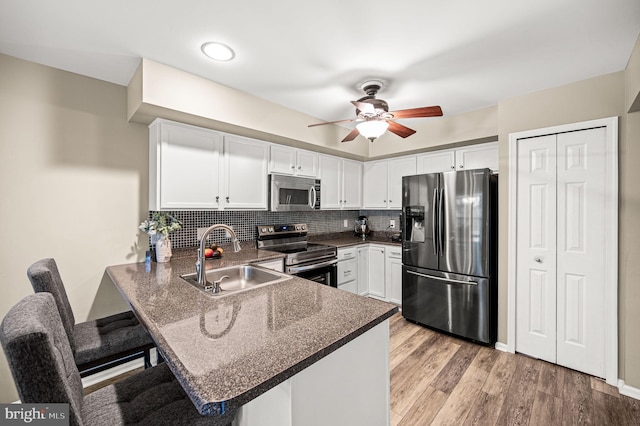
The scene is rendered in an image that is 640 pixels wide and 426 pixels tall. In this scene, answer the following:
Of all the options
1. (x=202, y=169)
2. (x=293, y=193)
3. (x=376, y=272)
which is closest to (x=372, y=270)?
(x=376, y=272)

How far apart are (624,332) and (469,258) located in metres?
1.14

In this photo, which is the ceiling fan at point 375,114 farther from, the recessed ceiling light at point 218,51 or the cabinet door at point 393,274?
A: the cabinet door at point 393,274

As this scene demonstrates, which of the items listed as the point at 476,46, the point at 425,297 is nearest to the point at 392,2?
the point at 476,46

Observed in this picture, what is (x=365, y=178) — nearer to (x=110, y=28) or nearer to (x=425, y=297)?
(x=425, y=297)

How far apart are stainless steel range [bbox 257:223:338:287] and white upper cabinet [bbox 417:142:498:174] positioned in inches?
66.5

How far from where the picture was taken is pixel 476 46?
6.03ft

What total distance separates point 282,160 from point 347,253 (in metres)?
1.49

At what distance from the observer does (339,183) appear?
13.0 ft

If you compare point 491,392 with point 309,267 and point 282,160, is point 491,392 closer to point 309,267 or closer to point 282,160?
point 309,267

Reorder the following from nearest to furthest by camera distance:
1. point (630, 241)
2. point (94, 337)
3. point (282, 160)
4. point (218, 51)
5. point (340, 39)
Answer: point (94, 337)
point (340, 39)
point (218, 51)
point (630, 241)
point (282, 160)

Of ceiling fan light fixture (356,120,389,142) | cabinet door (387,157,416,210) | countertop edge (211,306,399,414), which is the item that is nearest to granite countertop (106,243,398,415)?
countertop edge (211,306,399,414)

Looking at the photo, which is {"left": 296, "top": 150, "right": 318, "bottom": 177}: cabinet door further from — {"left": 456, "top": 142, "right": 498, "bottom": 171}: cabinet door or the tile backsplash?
{"left": 456, "top": 142, "right": 498, "bottom": 171}: cabinet door

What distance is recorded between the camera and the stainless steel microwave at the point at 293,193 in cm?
312

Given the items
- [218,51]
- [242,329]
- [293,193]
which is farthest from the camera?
[293,193]
